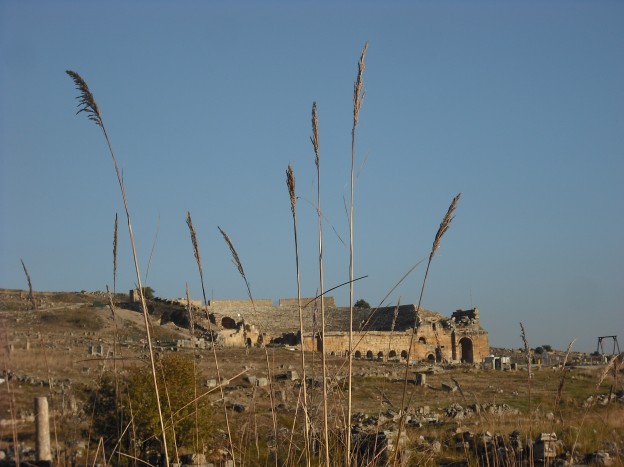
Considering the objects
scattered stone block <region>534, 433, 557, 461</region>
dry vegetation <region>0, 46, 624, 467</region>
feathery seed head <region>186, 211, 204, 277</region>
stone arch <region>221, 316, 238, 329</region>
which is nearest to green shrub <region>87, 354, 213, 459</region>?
dry vegetation <region>0, 46, 624, 467</region>

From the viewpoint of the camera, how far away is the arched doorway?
40.3 m

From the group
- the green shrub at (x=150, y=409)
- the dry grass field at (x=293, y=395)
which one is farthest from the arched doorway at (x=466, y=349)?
the green shrub at (x=150, y=409)

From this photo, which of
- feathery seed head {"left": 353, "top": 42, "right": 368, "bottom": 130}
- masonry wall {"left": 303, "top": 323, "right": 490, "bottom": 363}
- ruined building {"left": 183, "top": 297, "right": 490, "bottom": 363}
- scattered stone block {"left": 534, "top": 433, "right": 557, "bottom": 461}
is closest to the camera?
feathery seed head {"left": 353, "top": 42, "right": 368, "bottom": 130}

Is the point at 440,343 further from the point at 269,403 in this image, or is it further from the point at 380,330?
the point at 269,403

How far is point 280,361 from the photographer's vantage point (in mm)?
24266

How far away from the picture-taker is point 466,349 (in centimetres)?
4081

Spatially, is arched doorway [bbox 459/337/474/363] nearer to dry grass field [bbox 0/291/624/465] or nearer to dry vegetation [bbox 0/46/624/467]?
dry grass field [bbox 0/291/624/465]

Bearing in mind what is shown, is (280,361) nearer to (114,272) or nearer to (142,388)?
(142,388)

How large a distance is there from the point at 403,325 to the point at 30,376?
1046 inches

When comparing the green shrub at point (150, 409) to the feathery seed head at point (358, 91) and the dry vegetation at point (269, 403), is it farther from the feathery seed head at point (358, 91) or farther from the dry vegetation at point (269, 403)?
the feathery seed head at point (358, 91)

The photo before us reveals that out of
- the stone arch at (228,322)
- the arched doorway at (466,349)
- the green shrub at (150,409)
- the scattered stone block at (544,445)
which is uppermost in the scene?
the stone arch at (228,322)

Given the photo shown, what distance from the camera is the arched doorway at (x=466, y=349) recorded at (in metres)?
40.3

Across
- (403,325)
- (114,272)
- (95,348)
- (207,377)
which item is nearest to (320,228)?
(114,272)

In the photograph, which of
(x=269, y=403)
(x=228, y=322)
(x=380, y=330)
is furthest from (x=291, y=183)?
(x=228, y=322)
